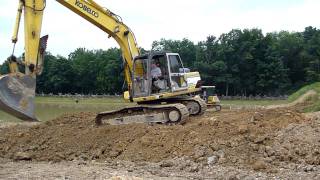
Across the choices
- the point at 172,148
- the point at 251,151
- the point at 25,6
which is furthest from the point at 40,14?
the point at 251,151

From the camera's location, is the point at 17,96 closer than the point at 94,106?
Yes

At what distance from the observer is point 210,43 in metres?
77.1

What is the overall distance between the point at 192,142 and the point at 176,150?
0.44m

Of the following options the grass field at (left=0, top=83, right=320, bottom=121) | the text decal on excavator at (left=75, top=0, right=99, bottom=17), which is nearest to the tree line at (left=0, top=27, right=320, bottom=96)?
the grass field at (left=0, top=83, right=320, bottom=121)

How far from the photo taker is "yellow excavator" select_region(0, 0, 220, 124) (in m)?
14.1

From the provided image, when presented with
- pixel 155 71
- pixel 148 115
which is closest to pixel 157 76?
pixel 155 71

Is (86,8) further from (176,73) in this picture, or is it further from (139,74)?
(176,73)

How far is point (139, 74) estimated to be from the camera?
16344mm

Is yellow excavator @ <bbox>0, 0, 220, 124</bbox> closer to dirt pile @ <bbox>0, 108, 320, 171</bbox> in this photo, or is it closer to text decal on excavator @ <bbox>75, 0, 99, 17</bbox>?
text decal on excavator @ <bbox>75, 0, 99, 17</bbox>

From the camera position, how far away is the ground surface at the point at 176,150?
10.9 m

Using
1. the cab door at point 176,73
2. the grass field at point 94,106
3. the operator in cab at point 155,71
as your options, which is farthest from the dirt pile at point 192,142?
the grass field at point 94,106

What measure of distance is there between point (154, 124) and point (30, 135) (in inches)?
144

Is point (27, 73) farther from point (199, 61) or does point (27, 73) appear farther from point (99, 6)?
point (199, 61)

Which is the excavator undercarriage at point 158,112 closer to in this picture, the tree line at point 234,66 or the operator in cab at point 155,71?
the operator in cab at point 155,71
